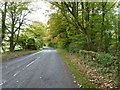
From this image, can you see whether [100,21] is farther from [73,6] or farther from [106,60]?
[106,60]

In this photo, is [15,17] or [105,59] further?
[15,17]

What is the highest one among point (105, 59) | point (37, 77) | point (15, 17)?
point (15, 17)

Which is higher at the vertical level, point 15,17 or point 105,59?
point 15,17

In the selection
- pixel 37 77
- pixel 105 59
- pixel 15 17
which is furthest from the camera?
pixel 15 17

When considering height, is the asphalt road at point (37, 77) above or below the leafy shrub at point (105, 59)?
below

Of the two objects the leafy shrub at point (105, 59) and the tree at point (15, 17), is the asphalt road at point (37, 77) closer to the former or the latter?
the leafy shrub at point (105, 59)

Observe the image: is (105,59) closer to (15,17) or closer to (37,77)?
(37,77)

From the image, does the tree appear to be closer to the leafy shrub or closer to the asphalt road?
the asphalt road

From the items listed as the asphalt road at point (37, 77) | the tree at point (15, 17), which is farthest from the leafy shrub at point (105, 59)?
the tree at point (15, 17)

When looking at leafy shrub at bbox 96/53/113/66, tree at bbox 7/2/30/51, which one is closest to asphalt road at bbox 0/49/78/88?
leafy shrub at bbox 96/53/113/66

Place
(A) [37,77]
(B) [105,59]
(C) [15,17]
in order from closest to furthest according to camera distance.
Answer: (A) [37,77]
(B) [105,59]
(C) [15,17]

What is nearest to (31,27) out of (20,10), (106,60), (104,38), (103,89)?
(20,10)

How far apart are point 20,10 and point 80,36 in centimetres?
1380

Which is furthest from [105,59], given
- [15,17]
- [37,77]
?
[15,17]
